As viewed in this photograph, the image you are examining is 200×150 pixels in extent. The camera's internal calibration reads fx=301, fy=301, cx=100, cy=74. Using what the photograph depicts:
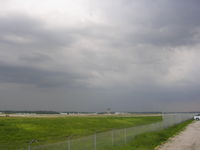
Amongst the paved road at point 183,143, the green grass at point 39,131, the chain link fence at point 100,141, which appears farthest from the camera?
the green grass at point 39,131

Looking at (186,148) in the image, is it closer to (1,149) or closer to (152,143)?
(152,143)

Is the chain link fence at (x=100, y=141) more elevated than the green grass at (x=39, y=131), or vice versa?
the chain link fence at (x=100, y=141)

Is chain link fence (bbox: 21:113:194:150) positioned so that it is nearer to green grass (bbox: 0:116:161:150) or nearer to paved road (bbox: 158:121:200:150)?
green grass (bbox: 0:116:161:150)

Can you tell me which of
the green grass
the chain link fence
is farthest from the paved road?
the green grass

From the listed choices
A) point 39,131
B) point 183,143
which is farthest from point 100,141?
point 39,131

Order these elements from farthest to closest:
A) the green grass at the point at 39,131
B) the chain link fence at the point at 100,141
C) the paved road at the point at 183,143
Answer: the green grass at the point at 39,131, the paved road at the point at 183,143, the chain link fence at the point at 100,141

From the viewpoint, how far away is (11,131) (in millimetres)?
35969

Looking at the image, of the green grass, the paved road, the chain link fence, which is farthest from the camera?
the green grass

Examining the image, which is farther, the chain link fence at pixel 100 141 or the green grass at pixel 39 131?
the green grass at pixel 39 131

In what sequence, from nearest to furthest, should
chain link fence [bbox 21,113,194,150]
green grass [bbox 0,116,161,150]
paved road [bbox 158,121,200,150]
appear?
1. chain link fence [bbox 21,113,194,150]
2. paved road [bbox 158,121,200,150]
3. green grass [bbox 0,116,161,150]

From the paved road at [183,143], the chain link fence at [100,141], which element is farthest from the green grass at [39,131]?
the paved road at [183,143]

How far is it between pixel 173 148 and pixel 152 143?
2.59 meters

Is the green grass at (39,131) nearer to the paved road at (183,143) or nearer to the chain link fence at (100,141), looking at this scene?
the chain link fence at (100,141)

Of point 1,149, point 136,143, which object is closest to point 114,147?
point 136,143
